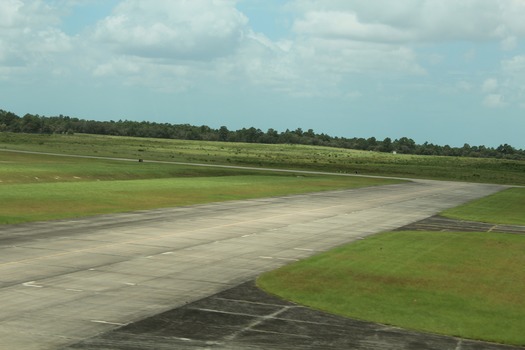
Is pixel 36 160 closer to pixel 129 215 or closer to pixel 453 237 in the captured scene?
pixel 129 215

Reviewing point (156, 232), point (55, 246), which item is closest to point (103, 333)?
point (55, 246)

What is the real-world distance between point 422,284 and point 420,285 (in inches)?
9.8

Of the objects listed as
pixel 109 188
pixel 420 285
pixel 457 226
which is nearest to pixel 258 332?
pixel 420 285

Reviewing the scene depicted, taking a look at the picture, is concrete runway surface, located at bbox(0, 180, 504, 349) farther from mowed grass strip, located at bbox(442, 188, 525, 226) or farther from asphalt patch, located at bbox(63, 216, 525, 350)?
mowed grass strip, located at bbox(442, 188, 525, 226)

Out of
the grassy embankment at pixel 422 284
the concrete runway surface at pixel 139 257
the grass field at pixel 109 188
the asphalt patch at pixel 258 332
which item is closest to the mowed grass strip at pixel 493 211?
the concrete runway surface at pixel 139 257

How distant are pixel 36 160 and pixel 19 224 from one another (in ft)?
244

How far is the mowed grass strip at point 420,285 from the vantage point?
23.5 m

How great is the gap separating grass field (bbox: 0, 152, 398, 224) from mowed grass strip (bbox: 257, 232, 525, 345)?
2128 cm

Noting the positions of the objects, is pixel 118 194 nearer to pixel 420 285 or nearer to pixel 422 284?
pixel 422 284

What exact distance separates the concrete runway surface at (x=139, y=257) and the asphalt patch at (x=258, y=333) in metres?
0.87

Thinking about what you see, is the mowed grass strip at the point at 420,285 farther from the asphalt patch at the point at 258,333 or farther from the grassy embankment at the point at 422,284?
the asphalt patch at the point at 258,333

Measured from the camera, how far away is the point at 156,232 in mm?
43125

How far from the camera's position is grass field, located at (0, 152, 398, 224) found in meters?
55.4

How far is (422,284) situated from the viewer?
2952 centimetres
